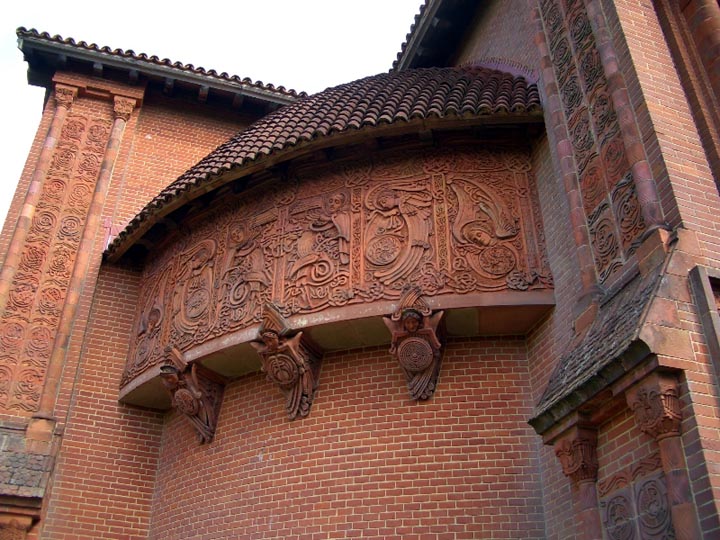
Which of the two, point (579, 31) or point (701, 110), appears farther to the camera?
point (579, 31)

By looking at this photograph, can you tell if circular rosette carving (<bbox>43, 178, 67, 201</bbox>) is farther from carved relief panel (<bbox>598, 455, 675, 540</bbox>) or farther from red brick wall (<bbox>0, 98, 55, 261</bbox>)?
carved relief panel (<bbox>598, 455, 675, 540</bbox>)

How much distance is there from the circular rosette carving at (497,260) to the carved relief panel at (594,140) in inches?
45.8

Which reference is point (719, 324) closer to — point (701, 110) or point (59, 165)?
point (701, 110)

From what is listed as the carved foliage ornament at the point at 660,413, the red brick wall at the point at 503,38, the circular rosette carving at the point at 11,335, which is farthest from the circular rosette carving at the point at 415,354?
the circular rosette carving at the point at 11,335

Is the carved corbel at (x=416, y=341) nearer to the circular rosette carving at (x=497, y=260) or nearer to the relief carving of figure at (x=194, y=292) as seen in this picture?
the circular rosette carving at (x=497, y=260)

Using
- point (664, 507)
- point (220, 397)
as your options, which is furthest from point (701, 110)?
point (220, 397)

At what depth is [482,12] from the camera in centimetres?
1048

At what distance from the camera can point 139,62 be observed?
11547mm

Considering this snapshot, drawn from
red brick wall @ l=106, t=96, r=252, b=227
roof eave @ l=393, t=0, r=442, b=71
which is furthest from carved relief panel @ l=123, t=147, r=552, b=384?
roof eave @ l=393, t=0, r=442, b=71

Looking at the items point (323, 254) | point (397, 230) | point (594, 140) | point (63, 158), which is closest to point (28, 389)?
point (63, 158)

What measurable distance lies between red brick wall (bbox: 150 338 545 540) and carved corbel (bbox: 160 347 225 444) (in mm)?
383

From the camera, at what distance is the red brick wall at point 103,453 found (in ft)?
27.9

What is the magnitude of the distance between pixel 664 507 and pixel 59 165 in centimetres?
986

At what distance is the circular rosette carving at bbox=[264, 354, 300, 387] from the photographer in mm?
7332
